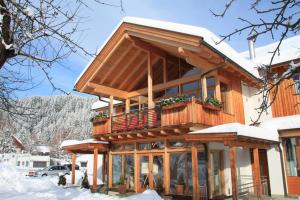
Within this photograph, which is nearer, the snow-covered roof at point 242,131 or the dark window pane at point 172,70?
the snow-covered roof at point 242,131

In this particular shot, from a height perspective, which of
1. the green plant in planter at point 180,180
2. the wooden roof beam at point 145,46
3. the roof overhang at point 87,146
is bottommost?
the green plant in planter at point 180,180

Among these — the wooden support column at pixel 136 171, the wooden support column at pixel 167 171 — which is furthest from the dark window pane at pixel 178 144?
the wooden support column at pixel 136 171

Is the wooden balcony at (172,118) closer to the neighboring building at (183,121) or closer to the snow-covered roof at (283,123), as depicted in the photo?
the neighboring building at (183,121)

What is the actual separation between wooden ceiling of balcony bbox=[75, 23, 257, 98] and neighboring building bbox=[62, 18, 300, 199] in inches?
2.1

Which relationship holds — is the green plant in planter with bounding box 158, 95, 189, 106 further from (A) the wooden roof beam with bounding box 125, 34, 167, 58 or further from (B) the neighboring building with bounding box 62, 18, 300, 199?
(A) the wooden roof beam with bounding box 125, 34, 167, 58

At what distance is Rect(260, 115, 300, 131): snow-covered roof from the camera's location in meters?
13.9

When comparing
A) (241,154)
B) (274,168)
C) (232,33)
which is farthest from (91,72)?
(232,33)

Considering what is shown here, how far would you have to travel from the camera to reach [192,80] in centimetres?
1541

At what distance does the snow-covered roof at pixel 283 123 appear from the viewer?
13905 millimetres

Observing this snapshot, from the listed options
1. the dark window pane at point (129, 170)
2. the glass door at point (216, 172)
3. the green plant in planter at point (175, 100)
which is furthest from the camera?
the dark window pane at point (129, 170)

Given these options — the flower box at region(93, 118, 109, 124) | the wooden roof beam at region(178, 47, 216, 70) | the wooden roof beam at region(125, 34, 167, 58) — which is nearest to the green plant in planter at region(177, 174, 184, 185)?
the wooden roof beam at region(178, 47, 216, 70)

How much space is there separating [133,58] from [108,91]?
98.4 inches

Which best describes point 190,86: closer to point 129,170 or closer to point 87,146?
point 129,170

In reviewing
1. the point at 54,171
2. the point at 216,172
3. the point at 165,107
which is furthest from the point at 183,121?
the point at 54,171
